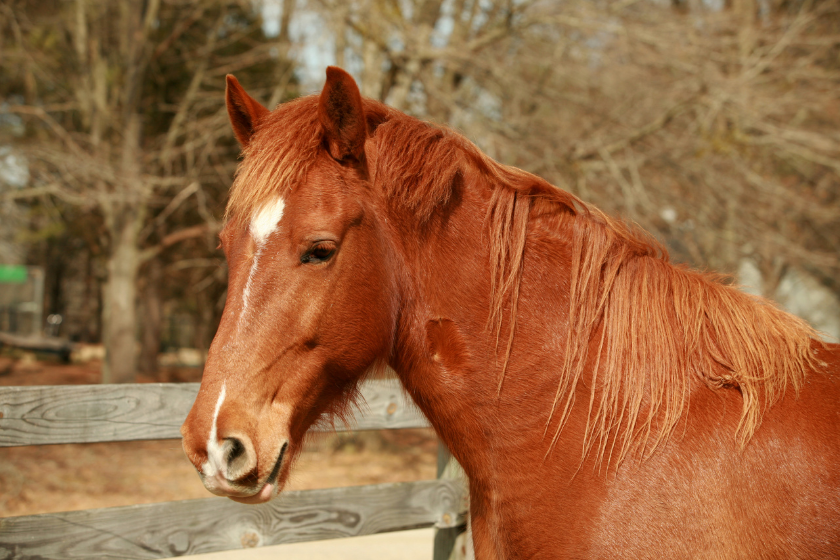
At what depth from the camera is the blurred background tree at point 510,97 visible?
7195 mm

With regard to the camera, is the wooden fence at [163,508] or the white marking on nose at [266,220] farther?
the wooden fence at [163,508]

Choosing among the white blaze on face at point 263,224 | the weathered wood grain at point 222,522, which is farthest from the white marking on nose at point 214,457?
the weathered wood grain at point 222,522

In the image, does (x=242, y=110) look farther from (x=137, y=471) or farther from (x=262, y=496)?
(x=137, y=471)

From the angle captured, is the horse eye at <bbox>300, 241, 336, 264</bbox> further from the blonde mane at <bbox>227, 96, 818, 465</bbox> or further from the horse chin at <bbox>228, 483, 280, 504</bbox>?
the horse chin at <bbox>228, 483, 280, 504</bbox>

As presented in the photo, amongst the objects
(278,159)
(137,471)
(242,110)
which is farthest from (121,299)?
(278,159)

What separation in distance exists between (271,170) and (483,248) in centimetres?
72

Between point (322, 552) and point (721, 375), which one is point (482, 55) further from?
point (721, 375)

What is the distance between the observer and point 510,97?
788cm

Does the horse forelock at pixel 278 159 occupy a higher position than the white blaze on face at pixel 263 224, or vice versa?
the horse forelock at pixel 278 159

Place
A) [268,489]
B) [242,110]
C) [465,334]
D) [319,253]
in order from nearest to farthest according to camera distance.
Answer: [268,489]
[319,253]
[465,334]
[242,110]

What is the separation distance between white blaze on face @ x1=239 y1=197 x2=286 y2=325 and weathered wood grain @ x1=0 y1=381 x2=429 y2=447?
67cm

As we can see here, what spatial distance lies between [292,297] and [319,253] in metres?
0.16

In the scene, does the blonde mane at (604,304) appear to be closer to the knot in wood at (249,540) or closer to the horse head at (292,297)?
the horse head at (292,297)

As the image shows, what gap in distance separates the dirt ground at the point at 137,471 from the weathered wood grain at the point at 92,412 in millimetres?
2438
